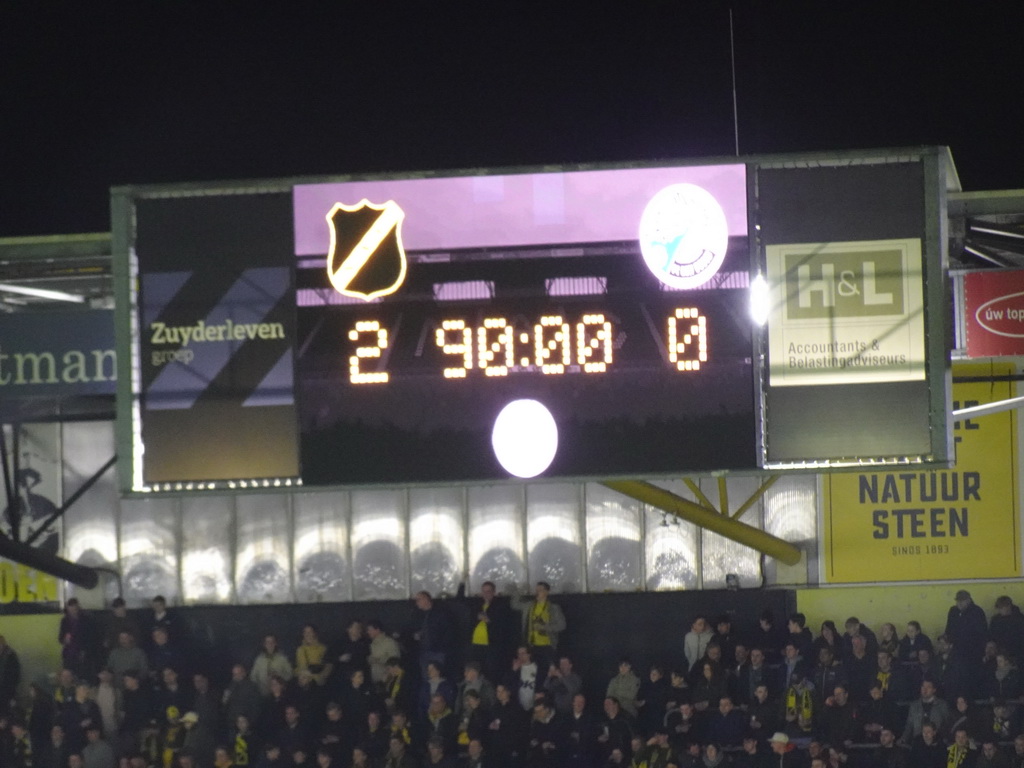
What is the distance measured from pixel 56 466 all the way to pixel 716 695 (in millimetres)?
8883

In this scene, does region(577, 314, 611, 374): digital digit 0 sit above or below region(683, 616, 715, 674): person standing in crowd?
above

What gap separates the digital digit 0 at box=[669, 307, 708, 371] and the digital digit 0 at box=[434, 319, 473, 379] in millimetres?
1127

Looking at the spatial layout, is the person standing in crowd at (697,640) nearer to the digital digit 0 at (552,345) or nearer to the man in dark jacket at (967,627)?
the man in dark jacket at (967,627)

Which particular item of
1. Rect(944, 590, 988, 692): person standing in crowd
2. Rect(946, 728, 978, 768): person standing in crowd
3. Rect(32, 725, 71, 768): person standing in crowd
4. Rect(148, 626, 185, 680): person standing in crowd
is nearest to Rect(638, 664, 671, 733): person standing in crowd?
Rect(946, 728, 978, 768): person standing in crowd

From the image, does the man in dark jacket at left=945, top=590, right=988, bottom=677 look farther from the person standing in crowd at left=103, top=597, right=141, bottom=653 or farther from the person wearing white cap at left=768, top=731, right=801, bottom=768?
the person standing in crowd at left=103, top=597, right=141, bottom=653

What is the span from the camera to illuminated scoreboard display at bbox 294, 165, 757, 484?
8703mm

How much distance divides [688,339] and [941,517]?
10.9 metres

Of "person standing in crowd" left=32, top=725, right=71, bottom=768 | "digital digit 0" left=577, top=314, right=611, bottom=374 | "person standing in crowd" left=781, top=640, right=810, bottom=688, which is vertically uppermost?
"digital digit 0" left=577, top=314, right=611, bottom=374

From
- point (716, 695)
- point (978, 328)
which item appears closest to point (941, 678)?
point (716, 695)

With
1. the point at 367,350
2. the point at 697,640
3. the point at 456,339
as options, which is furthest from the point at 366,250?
the point at 697,640

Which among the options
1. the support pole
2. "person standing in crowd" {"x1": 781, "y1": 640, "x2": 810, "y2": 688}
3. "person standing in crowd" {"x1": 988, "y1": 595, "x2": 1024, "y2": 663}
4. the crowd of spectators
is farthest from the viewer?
"person standing in crowd" {"x1": 988, "y1": 595, "x2": 1024, "y2": 663}

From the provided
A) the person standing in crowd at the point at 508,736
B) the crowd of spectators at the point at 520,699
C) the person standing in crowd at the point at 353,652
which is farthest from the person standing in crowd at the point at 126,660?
the person standing in crowd at the point at 508,736

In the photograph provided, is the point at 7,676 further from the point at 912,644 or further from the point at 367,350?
the point at 367,350

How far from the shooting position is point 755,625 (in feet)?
61.2
